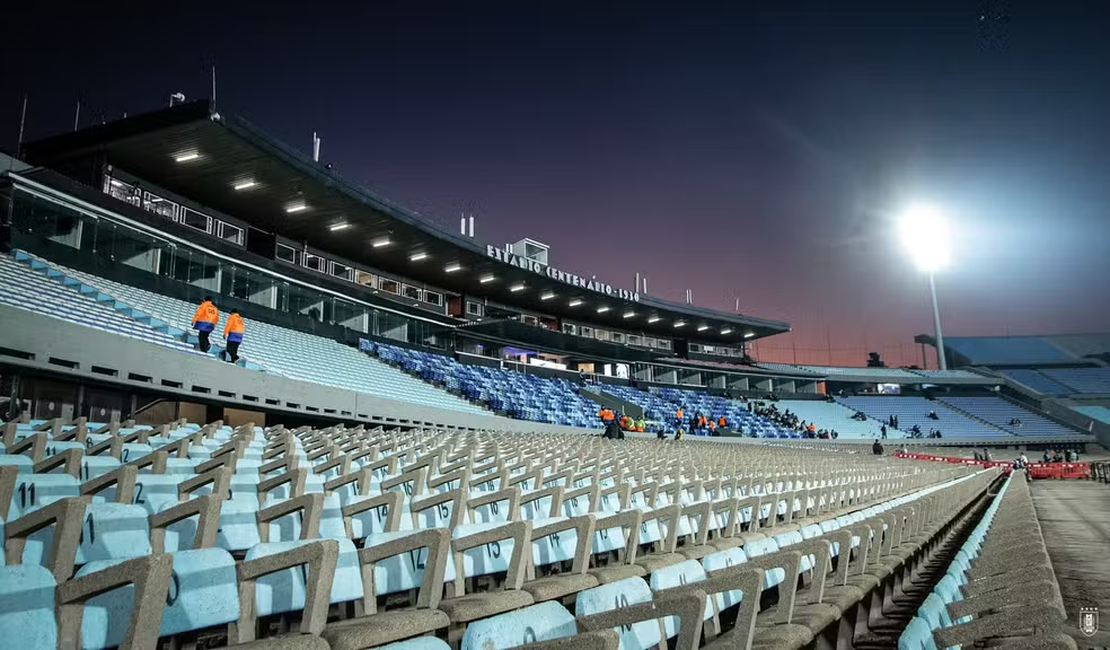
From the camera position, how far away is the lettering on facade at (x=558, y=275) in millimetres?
27203

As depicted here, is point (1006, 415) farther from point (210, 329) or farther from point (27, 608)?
point (27, 608)

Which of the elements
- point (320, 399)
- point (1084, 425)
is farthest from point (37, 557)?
point (1084, 425)

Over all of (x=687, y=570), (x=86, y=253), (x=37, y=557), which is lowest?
(x=687, y=570)

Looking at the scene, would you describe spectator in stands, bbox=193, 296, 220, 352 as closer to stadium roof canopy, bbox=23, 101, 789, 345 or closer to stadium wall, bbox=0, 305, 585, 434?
stadium wall, bbox=0, 305, 585, 434

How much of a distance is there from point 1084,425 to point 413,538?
183 feet

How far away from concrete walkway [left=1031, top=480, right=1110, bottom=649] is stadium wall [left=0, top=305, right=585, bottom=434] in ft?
38.1

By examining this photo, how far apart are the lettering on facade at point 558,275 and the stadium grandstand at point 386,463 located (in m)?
0.21

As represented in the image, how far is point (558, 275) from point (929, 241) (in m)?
37.6

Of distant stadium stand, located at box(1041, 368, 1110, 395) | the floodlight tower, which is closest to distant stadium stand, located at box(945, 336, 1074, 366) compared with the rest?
distant stadium stand, located at box(1041, 368, 1110, 395)

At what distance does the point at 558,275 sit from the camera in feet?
99.8

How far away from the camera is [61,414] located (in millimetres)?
10945

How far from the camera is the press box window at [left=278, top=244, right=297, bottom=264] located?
23516mm

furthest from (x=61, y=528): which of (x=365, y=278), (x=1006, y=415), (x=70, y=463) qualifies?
(x=1006, y=415)

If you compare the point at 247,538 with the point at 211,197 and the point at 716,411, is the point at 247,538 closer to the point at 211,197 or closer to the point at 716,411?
the point at 211,197
